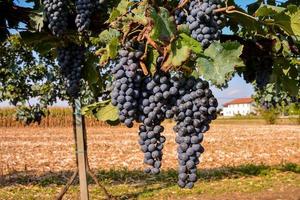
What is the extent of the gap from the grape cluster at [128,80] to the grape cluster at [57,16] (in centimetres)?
138

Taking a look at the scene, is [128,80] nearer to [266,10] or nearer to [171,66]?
[171,66]

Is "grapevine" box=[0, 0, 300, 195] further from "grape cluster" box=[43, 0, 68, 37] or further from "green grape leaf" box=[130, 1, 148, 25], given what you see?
"grape cluster" box=[43, 0, 68, 37]

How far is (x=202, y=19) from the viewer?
1816 millimetres

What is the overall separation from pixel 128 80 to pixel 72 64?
145cm

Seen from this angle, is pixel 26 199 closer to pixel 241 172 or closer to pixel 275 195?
pixel 275 195

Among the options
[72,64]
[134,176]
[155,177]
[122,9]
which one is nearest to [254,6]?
[72,64]

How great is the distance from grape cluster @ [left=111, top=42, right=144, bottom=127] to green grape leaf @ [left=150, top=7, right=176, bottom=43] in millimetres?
127

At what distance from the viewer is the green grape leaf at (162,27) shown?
61.4 inches

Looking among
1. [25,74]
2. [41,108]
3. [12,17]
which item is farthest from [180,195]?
[12,17]

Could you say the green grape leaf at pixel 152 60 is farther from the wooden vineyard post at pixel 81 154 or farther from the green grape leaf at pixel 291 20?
the wooden vineyard post at pixel 81 154

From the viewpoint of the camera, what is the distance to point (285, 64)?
305 cm

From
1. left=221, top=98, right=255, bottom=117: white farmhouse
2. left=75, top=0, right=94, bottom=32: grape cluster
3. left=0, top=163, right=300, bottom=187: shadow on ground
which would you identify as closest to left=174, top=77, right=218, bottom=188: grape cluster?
left=75, top=0, right=94, bottom=32: grape cluster

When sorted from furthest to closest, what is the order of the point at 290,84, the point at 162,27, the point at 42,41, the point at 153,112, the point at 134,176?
the point at 134,176 → the point at 42,41 → the point at 290,84 → the point at 153,112 → the point at 162,27

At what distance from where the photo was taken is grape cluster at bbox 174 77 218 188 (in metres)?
1.65
